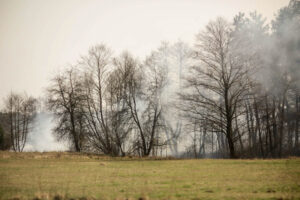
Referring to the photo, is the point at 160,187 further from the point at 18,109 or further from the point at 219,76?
the point at 18,109

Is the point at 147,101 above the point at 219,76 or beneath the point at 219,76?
beneath

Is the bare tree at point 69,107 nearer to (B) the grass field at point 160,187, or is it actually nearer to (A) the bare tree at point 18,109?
(B) the grass field at point 160,187

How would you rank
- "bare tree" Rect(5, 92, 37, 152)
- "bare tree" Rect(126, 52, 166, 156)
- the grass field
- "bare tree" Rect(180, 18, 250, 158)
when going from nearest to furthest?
the grass field → "bare tree" Rect(180, 18, 250, 158) → "bare tree" Rect(126, 52, 166, 156) → "bare tree" Rect(5, 92, 37, 152)

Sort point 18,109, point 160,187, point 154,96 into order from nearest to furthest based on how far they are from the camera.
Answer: point 160,187 < point 154,96 < point 18,109

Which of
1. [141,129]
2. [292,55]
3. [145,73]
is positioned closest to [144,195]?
[141,129]

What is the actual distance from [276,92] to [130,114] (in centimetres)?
1691

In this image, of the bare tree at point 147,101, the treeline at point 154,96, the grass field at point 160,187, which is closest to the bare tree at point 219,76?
the treeline at point 154,96

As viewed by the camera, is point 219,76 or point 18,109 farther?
point 18,109

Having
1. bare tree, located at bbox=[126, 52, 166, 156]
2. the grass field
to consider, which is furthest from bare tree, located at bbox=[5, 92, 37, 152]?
the grass field

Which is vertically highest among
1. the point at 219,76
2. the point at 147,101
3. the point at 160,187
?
the point at 219,76

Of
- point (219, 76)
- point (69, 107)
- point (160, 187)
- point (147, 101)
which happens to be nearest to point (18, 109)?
point (69, 107)

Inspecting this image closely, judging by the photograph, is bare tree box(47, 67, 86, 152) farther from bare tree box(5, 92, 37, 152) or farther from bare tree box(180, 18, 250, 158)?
bare tree box(5, 92, 37, 152)

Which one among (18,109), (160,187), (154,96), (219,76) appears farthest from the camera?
(18,109)

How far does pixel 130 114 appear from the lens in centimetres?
2770
